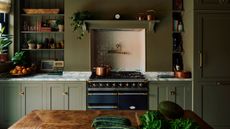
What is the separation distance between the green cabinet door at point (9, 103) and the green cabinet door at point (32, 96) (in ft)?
0.30

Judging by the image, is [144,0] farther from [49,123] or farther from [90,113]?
[49,123]

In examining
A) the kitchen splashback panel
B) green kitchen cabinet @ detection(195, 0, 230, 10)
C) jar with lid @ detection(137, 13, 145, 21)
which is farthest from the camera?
the kitchen splashback panel

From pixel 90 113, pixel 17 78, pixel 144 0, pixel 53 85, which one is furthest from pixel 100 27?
pixel 90 113

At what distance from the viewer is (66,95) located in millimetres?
4324

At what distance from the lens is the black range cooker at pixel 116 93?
4250mm

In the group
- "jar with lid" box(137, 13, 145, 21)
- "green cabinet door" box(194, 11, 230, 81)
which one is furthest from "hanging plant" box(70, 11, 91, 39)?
"green cabinet door" box(194, 11, 230, 81)

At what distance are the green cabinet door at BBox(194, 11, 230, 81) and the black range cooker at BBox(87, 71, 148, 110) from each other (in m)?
0.89

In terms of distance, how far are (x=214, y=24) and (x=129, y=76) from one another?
1.50 m

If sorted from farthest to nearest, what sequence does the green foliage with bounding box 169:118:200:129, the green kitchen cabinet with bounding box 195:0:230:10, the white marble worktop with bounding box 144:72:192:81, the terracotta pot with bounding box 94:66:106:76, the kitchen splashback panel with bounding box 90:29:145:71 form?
1. the kitchen splashback panel with bounding box 90:29:145:71
2. the terracotta pot with bounding box 94:66:106:76
3. the white marble worktop with bounding box 144:72:192:81
4. the green kitchen cabinet with bounding box 195:0:230:10
5. the green foliage with bounding box 169:118:200:129

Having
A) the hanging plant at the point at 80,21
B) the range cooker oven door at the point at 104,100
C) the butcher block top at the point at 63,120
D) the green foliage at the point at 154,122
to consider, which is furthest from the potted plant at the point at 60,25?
the green foliage at the point at 154,122

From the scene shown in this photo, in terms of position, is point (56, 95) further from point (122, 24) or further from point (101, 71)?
point (122, 24)

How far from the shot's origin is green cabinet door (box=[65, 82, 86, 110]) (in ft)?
14.1

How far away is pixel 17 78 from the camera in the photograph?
4.33 m

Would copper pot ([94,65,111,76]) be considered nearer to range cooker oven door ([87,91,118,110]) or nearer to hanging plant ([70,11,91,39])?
range cooker oven door ([87,91,118,110])
